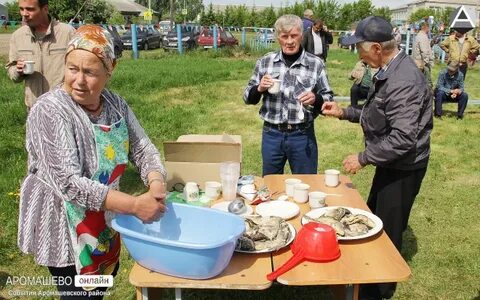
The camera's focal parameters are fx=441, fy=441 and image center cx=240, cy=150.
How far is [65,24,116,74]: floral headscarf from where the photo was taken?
1.72 m

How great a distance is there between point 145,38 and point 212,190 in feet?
75.4

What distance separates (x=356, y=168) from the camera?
270 cm

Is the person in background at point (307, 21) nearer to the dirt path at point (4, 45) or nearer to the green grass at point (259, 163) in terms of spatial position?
Result: the green grass at point (259, 163)

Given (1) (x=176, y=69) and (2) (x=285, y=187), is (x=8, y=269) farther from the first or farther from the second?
(1) (x=176, y=69)

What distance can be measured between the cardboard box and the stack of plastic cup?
172 millimetres

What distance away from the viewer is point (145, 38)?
24266 millimetres

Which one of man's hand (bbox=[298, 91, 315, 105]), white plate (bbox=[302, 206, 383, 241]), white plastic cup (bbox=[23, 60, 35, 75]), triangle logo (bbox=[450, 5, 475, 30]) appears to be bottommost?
white plate (bbox=[302, 206, 383, 241])

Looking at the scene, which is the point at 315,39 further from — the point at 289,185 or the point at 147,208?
the point at 147,208

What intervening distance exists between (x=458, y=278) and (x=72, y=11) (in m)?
37.1

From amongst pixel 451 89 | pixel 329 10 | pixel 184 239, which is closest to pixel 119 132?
pixel 184 239

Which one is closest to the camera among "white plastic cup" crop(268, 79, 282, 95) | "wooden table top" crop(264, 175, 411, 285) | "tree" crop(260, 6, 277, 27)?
"wooden table top" crop(264, 175, 411, 285)

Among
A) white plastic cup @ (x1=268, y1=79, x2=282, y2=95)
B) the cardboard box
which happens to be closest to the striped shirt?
the cardboard box

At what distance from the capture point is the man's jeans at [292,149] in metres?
3.53

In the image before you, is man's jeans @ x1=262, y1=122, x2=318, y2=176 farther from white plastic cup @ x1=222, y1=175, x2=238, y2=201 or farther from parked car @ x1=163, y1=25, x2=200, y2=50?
parked car @ x1=163, y1=25, x2=200, y2=50
